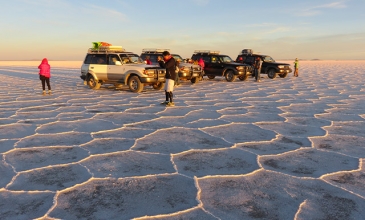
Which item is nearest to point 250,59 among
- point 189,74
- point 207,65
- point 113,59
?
point 207,65

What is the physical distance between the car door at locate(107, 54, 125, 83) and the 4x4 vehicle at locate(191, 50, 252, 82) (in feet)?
24.2

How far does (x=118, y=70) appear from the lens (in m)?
13.2

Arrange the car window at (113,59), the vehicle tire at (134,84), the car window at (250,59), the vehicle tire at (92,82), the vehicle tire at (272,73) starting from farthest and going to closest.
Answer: the vehicle tire at (272,73)
the car window at (250,59)
the vehicle tire at (92,82)
the car window at (113,59)
the vehicle tire at (134,84)

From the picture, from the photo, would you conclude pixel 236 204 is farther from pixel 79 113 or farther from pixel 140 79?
pixel 140 79

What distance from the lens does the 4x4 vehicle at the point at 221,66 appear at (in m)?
18.8

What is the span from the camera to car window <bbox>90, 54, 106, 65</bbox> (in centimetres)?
1361

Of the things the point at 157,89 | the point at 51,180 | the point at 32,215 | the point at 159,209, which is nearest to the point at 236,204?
the point at 159,209

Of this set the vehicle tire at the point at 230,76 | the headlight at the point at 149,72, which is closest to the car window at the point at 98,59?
the headlight at the point at 149,72

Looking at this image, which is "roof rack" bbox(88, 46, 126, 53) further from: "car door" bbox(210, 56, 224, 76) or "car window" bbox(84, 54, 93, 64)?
"car door" bbox(210, 56, 224, 76)

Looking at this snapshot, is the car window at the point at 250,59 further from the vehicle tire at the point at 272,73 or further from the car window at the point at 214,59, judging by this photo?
the car window at the point at 214,59

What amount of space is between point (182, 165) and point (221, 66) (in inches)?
605

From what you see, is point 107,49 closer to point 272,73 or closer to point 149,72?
point 149,72

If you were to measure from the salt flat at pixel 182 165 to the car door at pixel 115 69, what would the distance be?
528 cm

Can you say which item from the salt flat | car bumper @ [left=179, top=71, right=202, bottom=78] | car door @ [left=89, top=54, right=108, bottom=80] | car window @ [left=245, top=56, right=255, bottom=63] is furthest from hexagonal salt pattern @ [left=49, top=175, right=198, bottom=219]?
car window @ [left=245, top=56, right=255, bottom=63]
